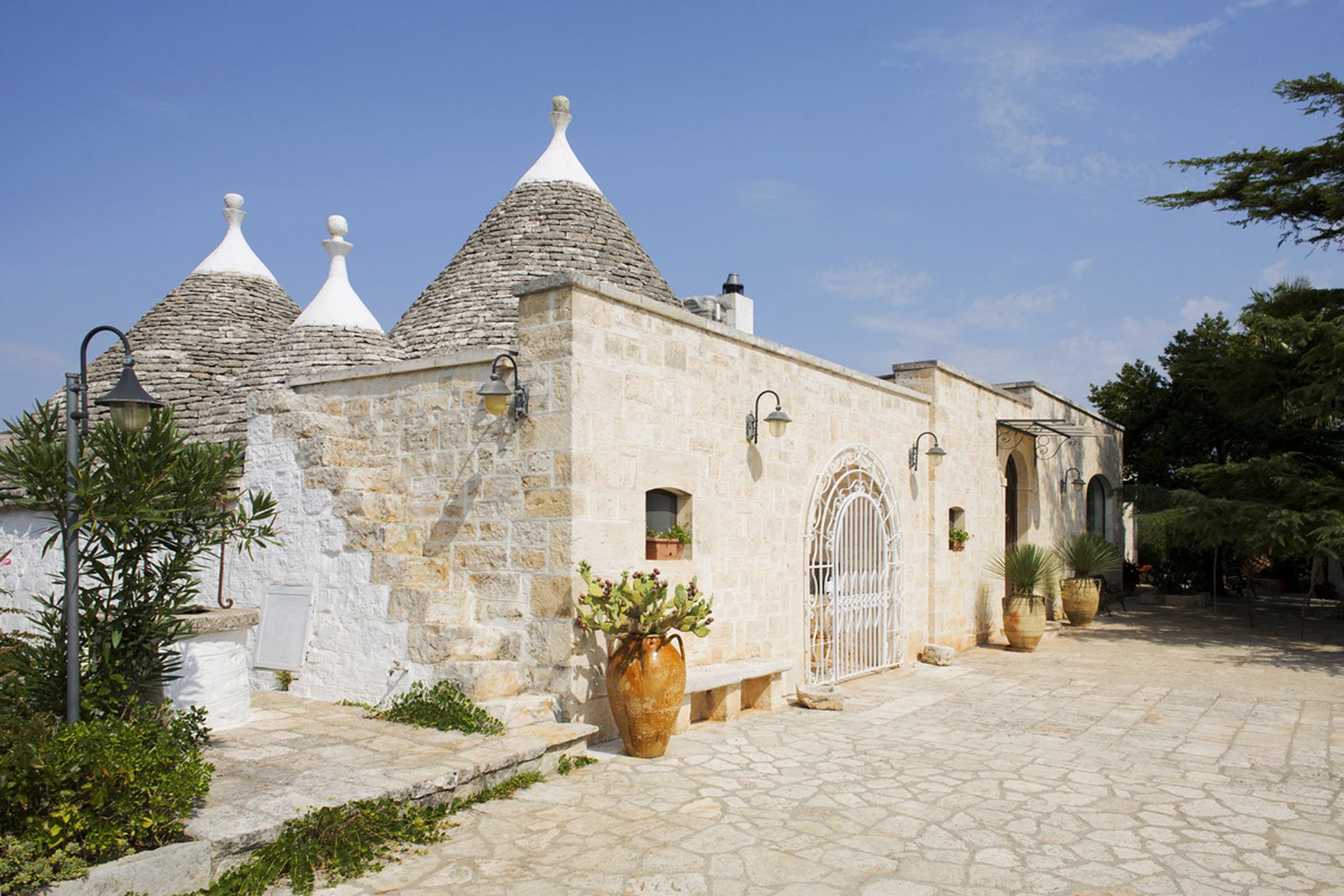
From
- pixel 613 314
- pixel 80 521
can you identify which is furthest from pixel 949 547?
pixel 80 521

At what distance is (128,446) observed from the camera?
4336 mm

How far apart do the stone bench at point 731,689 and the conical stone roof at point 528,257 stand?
15.5 feet

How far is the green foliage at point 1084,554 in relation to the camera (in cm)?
1402

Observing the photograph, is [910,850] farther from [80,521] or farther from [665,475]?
[80,521]

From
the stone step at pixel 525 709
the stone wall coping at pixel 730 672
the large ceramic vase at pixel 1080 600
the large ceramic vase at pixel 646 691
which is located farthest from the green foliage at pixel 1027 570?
the stone step at pixel 525 709

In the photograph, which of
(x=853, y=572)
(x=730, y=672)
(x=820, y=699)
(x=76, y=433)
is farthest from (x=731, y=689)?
(x=76, y=433)

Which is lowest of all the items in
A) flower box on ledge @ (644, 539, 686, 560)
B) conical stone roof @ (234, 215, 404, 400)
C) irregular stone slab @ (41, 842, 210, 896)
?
irregular stone slab @ (41, 842, 210, 896)

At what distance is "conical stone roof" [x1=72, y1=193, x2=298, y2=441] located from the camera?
10492mm

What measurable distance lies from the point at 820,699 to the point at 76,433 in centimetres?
571

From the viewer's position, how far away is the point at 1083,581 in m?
14.3

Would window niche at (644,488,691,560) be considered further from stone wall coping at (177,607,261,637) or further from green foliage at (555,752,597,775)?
stone wall coping at (177,607,261,637)

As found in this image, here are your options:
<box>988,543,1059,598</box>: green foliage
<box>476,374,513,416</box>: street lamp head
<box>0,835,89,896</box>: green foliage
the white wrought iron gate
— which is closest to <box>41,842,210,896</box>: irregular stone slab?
<box>0,835,89,896</box>: green foliage

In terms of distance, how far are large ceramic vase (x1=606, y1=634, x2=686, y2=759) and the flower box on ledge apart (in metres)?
0.97

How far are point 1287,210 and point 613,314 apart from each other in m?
12.3
